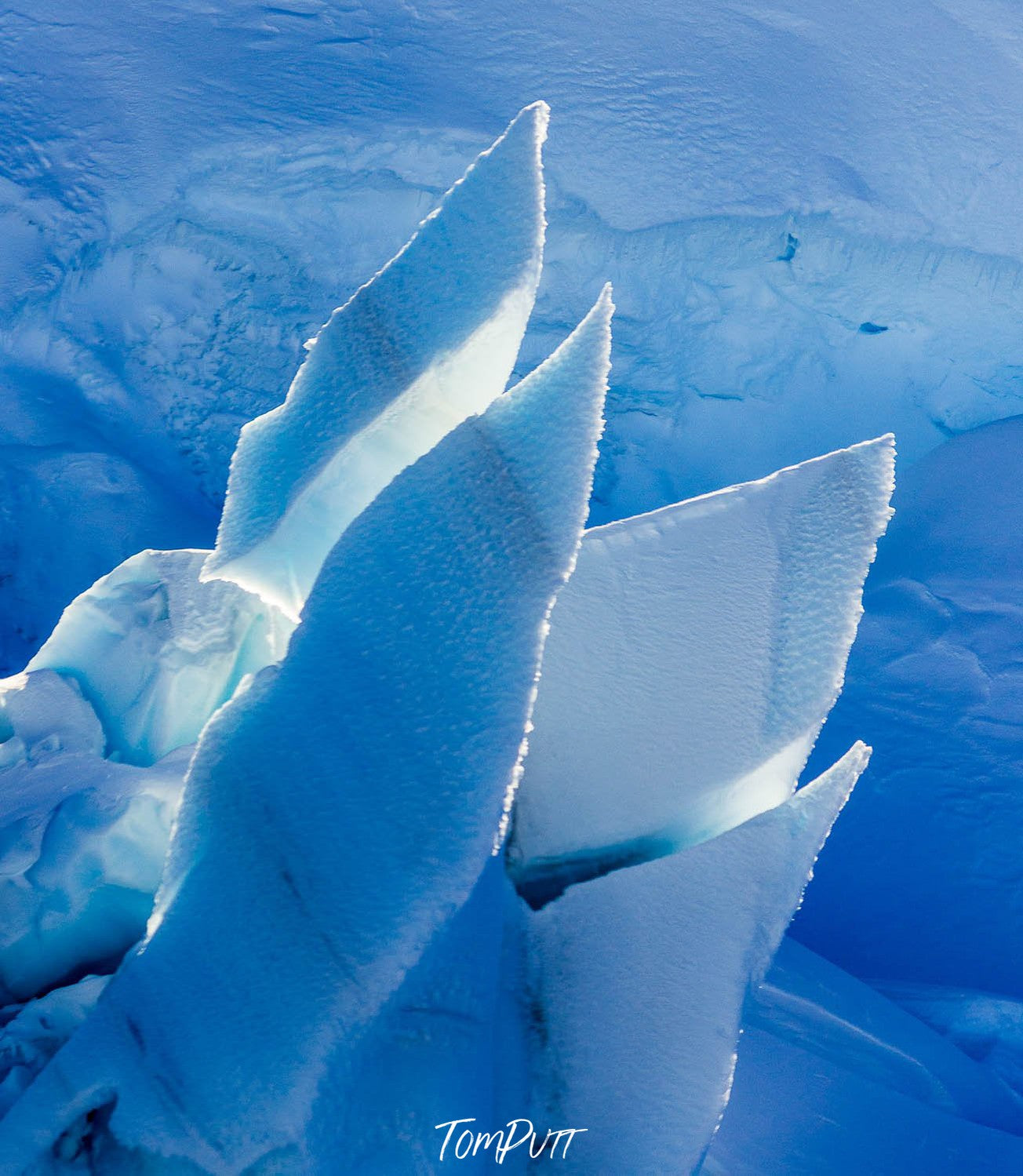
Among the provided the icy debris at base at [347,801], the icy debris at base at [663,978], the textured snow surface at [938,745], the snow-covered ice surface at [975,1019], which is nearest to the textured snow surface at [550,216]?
the textured snow surface at [938,745]

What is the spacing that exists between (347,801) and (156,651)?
3.27 feet

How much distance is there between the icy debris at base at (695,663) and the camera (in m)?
1.83

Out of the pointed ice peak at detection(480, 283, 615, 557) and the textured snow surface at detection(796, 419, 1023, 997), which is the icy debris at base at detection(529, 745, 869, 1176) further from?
the textured snow surface at detection(796, 419, 1023, 997)

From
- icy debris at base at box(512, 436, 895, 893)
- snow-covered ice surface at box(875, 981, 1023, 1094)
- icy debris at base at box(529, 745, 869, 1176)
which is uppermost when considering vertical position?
icy debris at base at box(512, 436, 895, 893)

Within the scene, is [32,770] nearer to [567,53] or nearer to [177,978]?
[177,978]

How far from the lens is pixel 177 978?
1.41 m

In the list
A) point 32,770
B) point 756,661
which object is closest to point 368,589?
point 756,661

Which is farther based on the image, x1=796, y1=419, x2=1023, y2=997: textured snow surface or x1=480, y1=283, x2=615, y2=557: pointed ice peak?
x1=796, y1=419, x2=1023, y2=997: textured snow surface

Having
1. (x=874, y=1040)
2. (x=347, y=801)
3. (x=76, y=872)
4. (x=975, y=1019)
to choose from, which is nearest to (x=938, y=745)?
(x=975, y=1019)

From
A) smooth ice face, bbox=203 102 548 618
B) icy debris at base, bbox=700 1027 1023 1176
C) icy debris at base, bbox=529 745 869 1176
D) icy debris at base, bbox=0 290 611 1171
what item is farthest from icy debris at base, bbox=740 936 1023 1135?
smooth ice face, bbox=203 102 548 618

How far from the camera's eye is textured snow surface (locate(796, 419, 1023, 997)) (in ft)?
9.70

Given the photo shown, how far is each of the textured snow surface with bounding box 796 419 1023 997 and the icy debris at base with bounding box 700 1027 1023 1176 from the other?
665 millimetres

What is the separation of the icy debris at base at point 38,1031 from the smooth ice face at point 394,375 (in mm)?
739

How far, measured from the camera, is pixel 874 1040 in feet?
7.83
